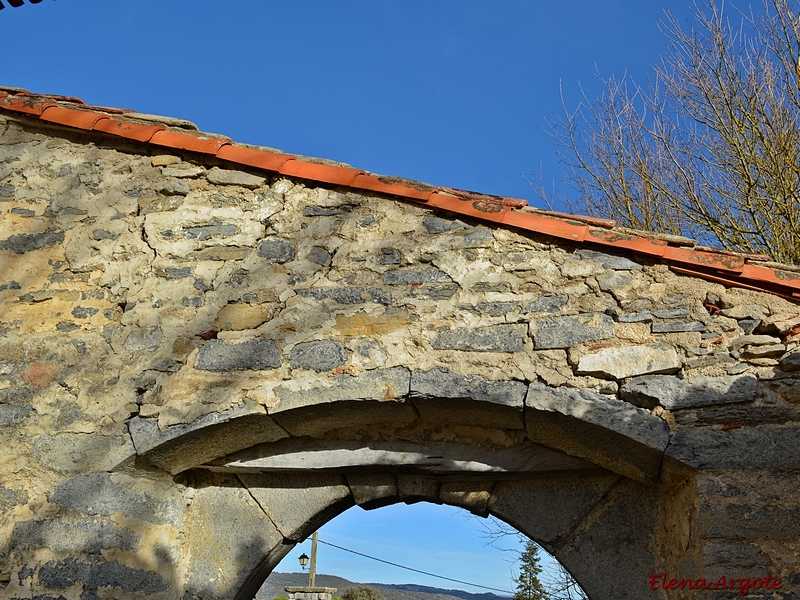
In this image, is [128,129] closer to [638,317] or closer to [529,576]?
[638,317]

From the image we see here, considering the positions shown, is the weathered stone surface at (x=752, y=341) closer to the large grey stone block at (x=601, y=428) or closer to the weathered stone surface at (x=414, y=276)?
the large grey stone block at (x=601, y=428)

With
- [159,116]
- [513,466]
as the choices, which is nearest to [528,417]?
[513,466]

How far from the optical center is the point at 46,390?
340 centimetres

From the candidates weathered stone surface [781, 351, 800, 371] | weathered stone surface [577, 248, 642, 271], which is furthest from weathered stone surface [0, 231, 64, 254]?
weathered stone surface [781, 351, 800, 371]

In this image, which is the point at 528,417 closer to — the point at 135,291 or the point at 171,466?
the point at 171,466

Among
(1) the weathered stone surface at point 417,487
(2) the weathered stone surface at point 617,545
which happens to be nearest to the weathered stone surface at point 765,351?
(2) the weathered stone surface at point 617,545

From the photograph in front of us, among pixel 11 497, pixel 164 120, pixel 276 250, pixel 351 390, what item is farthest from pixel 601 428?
pixel 164 120

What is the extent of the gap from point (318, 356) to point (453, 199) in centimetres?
95

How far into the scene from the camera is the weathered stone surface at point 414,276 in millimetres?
3330

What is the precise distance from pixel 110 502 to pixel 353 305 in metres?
1.33

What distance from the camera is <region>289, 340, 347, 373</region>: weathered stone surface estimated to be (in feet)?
10.6

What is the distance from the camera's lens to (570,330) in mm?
3096

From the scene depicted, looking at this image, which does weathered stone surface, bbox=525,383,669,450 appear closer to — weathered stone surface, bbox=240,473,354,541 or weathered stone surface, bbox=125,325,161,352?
weathered stone surface, bbox=240,473,354,541

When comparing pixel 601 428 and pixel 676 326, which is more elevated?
pixel 676 326
